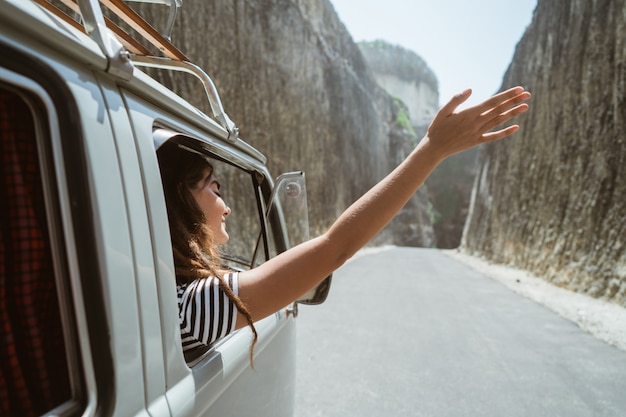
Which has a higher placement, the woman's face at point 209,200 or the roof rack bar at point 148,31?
the roof rack bar at point 148,31

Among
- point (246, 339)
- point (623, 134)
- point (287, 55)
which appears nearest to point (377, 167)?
point (287, 55)

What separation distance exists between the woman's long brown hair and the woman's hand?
680mm

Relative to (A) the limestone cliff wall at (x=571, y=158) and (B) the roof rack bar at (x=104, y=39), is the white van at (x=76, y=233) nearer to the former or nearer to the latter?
(B) the roof rack bar at (x=104, y=39)

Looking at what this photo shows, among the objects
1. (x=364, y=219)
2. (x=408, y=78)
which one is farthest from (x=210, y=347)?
(x=408, y=78)

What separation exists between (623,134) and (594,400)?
723cm

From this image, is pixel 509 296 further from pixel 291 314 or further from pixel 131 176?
pixel 131 176

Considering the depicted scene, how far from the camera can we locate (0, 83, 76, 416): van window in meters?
0.77

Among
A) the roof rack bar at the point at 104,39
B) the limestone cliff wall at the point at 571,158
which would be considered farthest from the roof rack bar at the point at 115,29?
the limestone cliff wall at the point at 571,158

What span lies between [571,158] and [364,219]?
12971 mm

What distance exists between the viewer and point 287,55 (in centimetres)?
2045

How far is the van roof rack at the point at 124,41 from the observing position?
2.76 feet

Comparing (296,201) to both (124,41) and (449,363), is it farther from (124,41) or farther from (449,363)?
(449,363)

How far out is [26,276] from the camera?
2.57 ft

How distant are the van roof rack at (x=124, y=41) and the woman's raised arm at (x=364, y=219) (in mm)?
551
